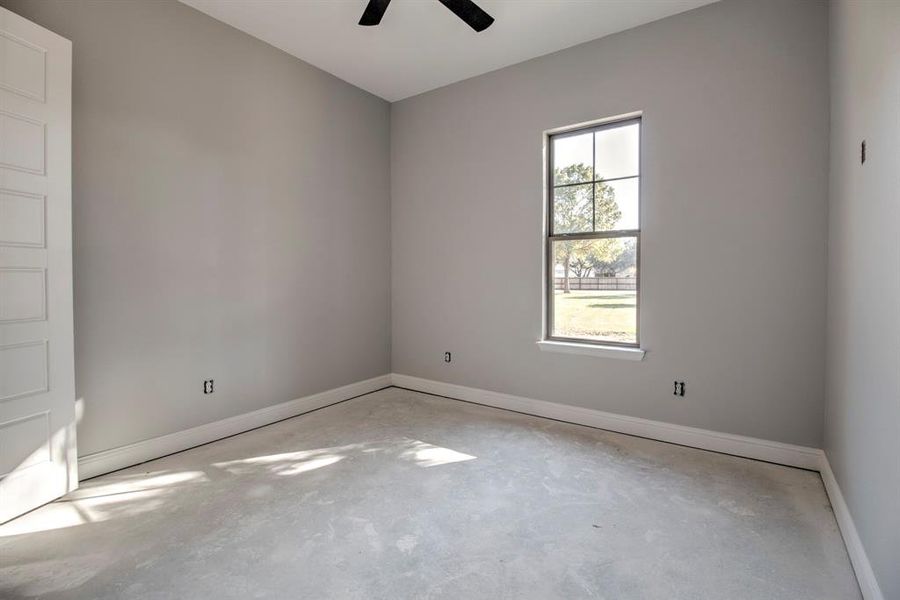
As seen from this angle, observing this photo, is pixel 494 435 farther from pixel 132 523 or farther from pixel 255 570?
pixel 132 523

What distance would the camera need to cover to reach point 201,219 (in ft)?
10.6

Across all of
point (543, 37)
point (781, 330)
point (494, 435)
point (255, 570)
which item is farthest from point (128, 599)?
point (543, 37)

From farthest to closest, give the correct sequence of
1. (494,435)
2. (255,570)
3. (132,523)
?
(494,435) < (132,523) < (255,570)

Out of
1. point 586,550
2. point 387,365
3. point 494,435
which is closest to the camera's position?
point 586,550

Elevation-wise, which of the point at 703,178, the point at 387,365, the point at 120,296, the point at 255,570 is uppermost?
the point at 703,178

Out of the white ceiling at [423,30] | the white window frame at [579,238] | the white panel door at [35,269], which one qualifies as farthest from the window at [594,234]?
the white panel door at [35,269]

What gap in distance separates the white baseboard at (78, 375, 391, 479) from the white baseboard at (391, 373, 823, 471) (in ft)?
3.54

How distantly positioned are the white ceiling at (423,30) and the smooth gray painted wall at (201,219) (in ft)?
0.77

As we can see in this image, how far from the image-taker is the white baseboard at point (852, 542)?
1.62 m

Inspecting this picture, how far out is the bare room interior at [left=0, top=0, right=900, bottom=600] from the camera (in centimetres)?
188

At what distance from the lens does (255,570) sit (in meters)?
1.82

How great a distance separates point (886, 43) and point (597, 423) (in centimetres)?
283

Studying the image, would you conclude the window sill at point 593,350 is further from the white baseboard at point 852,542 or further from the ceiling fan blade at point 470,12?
the ceiling fan blade at point 470,12

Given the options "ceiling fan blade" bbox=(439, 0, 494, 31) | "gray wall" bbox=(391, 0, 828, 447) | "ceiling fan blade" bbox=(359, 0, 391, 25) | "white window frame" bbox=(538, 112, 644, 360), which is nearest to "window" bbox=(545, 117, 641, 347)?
"white window frame" bbox=(538, 112, 644, 360)
